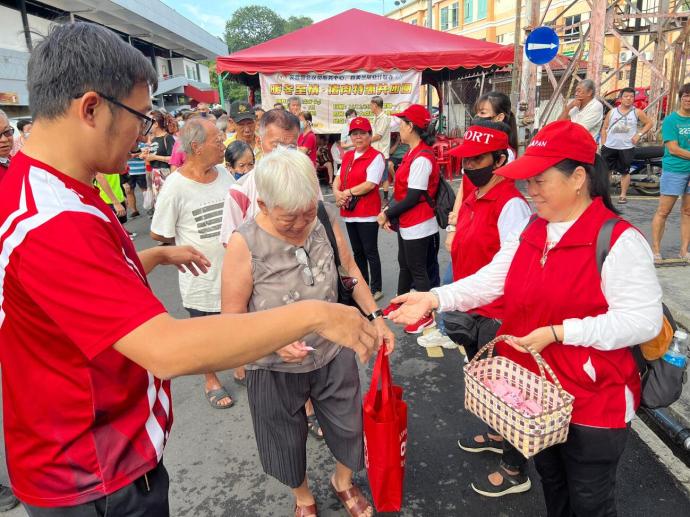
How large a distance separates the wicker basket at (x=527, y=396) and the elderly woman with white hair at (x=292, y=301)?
0.42 metres

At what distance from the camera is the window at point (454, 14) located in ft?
133

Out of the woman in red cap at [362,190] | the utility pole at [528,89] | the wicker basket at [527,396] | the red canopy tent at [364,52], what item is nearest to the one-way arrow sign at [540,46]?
the utility pole at [528,89]

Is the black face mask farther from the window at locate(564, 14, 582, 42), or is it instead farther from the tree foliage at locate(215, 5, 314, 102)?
the tree foliage at locate(215, 5, 314, 102)

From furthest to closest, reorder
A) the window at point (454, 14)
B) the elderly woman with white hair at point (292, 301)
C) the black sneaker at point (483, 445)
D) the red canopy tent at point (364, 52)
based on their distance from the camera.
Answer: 1. the window at point (454, 14)
2. the red canopy tent at point (364, 52)
3. the black sneaker at point (483, 445)
4. the elderly woman with white hair at point (292, 301)

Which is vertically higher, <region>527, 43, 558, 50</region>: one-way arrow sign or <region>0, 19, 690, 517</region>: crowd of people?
<region>527, 43, 558, 50</region>: one-way arrow sign

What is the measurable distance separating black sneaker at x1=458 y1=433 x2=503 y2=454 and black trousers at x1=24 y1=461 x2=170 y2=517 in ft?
6.35

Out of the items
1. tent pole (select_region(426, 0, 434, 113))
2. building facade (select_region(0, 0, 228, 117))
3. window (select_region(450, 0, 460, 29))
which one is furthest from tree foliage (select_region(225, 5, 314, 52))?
tent pole (select_region(426, 0, 434, 113))

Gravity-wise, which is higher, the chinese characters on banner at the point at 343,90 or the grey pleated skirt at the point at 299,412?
the chinese characters on banner at the point at 343,90

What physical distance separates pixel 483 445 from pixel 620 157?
24.2 ft

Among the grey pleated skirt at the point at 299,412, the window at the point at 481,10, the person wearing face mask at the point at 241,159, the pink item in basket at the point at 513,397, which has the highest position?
the window at the point at 481,10

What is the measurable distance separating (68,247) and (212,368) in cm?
41

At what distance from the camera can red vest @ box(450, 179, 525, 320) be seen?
2650 millimetres

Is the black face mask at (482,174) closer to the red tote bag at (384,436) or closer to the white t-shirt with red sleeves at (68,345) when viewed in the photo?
the red tote bag at (384,436)

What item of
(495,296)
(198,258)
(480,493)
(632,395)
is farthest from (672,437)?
(198,258)
